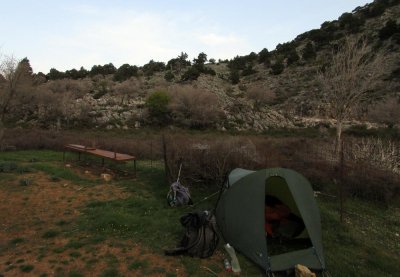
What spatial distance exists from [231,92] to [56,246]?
39818 mm

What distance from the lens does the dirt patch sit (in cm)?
482

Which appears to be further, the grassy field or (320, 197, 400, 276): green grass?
(320, 197, 400, 276): green grass

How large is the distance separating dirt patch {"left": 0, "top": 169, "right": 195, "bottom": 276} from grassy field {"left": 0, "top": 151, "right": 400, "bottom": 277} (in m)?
0.01

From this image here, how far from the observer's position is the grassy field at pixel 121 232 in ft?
16.2

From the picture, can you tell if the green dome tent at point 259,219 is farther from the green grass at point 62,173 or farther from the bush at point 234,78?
the bush at point 234,78

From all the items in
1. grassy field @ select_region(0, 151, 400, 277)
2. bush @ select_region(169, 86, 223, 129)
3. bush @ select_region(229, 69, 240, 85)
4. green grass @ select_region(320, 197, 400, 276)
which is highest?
bush @ select_region(229, 69, 240, 85)

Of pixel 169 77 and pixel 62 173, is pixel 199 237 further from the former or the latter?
pixel 169 77

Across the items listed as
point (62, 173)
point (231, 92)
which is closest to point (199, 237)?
point (62, 173)

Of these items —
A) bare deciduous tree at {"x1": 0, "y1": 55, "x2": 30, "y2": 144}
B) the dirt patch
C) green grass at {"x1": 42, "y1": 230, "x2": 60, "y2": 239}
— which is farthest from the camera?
bare deciduous tree at {"x1": 0, "y1": 55, "x2": 30, "y2": 144}

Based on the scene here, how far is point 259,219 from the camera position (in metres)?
5.31

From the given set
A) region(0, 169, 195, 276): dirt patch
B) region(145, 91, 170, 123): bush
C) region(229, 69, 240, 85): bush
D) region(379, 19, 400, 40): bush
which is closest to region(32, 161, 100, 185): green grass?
region(0, 169, 195, 276): dirt patch

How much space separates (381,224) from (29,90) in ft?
106

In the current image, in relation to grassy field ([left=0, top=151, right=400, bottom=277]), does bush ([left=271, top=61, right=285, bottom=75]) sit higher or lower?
higher

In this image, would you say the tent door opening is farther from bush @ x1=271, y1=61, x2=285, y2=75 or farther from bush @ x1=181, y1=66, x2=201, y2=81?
bush @ x1=271, y1=61, x2=285, y2=75
